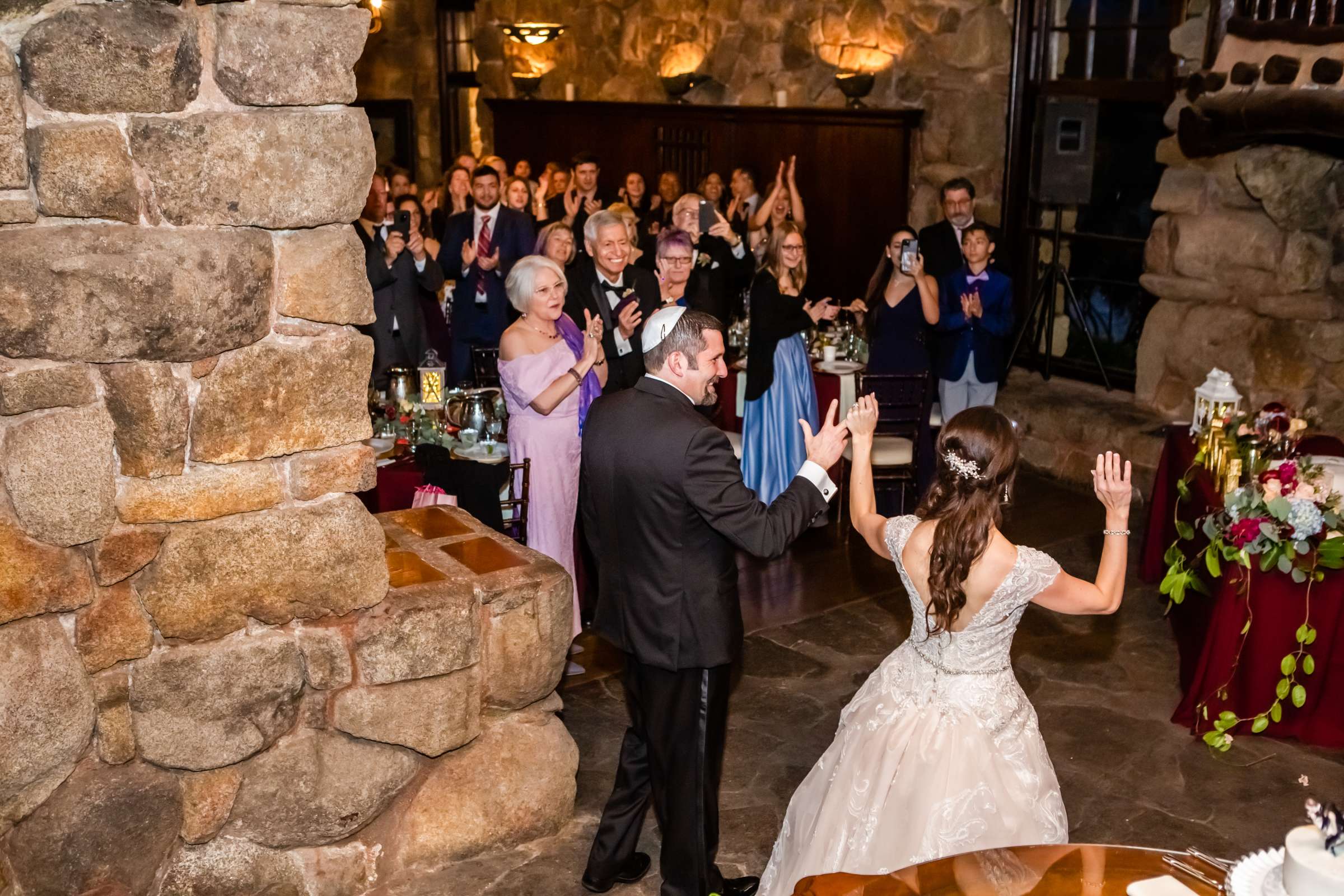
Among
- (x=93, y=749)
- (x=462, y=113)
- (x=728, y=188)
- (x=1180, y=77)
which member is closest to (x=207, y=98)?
(x=93, y=749)

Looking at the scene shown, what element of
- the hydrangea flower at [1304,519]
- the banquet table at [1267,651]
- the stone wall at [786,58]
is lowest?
the banquet table at [1267,651]

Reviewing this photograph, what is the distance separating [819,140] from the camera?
9602 millimetres

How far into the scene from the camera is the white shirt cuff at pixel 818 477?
3.12 meters

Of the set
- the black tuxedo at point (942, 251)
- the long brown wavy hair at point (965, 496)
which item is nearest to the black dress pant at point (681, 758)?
the long brown wavy hair at point (965, 496)

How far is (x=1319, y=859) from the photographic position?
1854mm

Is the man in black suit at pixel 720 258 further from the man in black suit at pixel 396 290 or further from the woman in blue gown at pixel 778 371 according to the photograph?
the man in black suit at pixel 396 290

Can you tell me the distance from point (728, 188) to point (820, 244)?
46.9 inches

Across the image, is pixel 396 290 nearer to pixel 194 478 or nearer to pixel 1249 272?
pixel 194 478

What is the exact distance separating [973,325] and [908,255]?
58 centimetres

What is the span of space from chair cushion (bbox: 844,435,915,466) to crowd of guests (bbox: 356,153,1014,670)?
179mm

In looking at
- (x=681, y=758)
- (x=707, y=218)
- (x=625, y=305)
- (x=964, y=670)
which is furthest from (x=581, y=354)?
(x=707, y=218)

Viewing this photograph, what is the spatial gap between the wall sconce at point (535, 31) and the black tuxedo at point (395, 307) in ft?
18.3

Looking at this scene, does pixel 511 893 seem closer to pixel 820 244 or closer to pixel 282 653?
pixel 282 653

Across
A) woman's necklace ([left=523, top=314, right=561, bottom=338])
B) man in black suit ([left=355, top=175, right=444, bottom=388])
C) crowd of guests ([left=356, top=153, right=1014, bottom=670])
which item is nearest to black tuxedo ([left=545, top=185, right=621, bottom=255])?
crowd of guests ([left=356, top=153, right=1014, bottom=670])
